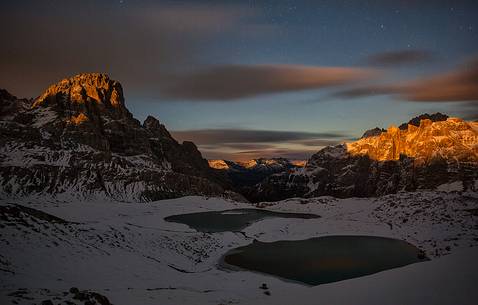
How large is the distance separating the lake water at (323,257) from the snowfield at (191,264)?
2204mm

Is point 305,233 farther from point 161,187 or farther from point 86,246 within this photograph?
point 161,187

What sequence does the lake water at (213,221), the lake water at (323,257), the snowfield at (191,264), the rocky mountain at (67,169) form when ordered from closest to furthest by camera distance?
1. the snowfield at (191,264)
2. the lake water at (323,257)
3. the lake water at (213,221)
4. the rocky mountain at (67,169)

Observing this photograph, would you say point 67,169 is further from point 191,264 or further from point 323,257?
point 323,257

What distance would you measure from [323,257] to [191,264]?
1403 centimetres

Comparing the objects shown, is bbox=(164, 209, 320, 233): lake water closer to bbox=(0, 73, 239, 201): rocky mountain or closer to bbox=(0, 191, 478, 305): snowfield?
bbox=(0, 191, 478, 305): snowfield

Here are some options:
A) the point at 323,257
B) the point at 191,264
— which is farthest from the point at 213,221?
the point at 191,264

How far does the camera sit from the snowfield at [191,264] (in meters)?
15.6

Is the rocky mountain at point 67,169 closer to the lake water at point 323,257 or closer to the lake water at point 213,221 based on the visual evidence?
the lake water at point 213,221

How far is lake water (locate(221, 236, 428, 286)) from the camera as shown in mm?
31719

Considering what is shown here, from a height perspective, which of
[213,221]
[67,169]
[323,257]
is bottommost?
[213,221]

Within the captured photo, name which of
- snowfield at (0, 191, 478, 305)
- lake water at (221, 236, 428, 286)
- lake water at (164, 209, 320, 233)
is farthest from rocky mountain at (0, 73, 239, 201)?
lake water at (221, 236, 428, 286)

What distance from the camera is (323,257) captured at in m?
38.4

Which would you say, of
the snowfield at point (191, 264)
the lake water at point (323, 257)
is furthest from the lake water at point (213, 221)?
the lake water at point (323, 257)

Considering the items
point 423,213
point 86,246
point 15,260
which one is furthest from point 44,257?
point 423,213
